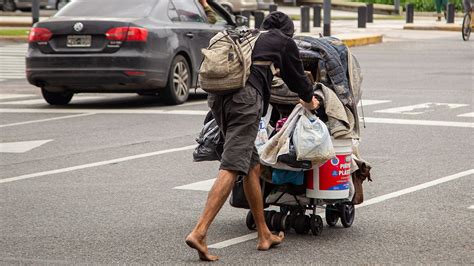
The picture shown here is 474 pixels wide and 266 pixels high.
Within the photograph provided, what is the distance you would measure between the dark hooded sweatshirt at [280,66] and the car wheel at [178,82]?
30.7ft

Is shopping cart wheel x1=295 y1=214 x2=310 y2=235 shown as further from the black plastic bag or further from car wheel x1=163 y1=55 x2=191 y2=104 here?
car wheel x1=163 y1=55 x2=191 y2=104

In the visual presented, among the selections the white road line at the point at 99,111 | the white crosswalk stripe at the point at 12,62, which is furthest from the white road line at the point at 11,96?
the white crosswalk stripe at the point at 12,62

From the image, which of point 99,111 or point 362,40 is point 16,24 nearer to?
point 362,40

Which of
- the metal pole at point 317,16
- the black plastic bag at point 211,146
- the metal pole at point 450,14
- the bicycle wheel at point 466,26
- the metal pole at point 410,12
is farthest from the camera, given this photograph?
the metal pole at point 450,14

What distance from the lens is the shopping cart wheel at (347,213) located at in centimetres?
885

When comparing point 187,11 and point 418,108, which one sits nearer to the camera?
point 418,108

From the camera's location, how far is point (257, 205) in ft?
26.7

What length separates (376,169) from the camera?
1177 centimetres

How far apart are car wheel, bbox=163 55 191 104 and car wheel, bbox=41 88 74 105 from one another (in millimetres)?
1470

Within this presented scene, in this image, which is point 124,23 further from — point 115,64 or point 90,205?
point 90,205

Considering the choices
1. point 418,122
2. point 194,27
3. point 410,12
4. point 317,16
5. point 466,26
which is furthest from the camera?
point 410,12

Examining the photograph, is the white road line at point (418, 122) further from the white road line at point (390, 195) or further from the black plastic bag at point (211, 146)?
the black plastic bag at point (211, 146)

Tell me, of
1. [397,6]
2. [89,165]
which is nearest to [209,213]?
[89,165]

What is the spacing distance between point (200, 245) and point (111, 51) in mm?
9573
